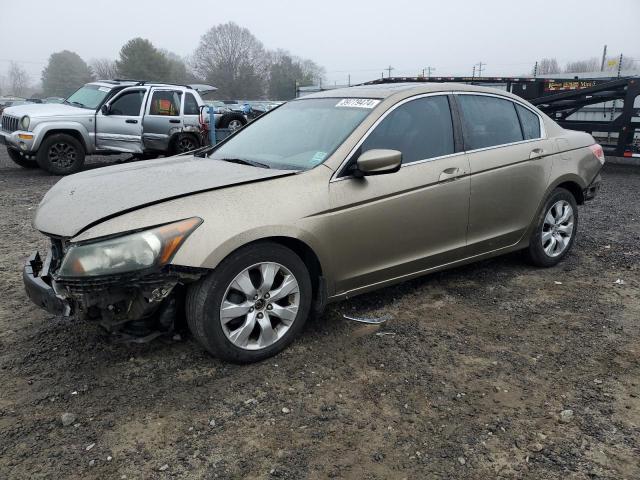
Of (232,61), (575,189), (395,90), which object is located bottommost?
(575,189)

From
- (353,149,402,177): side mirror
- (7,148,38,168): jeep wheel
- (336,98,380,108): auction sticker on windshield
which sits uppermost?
(336,98,380,108): auction sticker on windshield

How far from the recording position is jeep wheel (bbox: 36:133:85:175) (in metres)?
10.1

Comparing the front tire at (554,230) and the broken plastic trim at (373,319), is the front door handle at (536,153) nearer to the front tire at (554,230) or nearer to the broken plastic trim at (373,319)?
the front tire at (554,230)

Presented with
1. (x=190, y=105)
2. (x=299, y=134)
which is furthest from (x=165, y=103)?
(x=299, y=134)

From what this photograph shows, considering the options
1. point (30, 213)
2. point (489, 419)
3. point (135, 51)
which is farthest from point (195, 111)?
point (135, 51)

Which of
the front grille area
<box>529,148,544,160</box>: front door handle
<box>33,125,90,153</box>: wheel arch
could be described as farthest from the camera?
the front grille area

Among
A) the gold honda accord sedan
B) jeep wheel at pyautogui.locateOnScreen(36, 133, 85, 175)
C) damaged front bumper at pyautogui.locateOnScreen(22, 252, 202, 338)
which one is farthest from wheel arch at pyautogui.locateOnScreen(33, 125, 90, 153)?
damaged front bumper at pyautogui.locateOnScreen(22, 252, 202, 338)

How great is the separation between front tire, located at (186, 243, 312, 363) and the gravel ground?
0.15 meters

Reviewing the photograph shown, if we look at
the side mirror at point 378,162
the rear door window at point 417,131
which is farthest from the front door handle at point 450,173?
the side mirror at point 378,162

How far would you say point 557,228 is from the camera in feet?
15.6

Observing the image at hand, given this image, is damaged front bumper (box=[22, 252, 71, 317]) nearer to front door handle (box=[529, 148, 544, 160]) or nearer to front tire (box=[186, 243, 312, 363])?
front tire (box=[186, 243, 312, 363])

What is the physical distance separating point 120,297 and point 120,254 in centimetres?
24

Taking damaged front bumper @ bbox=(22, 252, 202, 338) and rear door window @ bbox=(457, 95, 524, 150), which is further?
rear door window @ bbox=(457, 95, 524, 150)

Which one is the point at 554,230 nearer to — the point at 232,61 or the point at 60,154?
the point at 60,154
